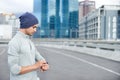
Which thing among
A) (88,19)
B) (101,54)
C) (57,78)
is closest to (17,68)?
(57,78)

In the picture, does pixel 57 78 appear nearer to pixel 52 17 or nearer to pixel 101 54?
pixel 101 54

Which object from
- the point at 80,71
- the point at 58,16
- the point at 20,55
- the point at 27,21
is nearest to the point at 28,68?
the point at 20,55

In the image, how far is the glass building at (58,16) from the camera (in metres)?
65.4

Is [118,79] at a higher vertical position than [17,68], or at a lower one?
lower

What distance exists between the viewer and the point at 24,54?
3510 mm

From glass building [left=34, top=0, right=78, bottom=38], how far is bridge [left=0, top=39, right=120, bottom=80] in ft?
79.0

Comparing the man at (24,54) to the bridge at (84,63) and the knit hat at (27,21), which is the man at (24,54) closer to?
the knit hat at (27,21)

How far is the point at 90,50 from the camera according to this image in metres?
29.0

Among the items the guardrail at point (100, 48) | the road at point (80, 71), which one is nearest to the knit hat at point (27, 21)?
the road at point (80, 71)

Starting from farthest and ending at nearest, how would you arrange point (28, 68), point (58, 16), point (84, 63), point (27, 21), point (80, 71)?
point (58, 16) < point (84, 63) < point (80, 71) < point (27, 21) < point (28, 68)

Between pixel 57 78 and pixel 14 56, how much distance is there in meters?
9.03

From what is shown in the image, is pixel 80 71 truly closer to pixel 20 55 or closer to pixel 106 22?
pixel 20 55

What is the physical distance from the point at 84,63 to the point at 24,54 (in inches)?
644

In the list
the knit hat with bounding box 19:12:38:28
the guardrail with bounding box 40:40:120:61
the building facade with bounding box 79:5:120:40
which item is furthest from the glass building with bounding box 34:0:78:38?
the knit hat with bounding box 19:12:38:28
